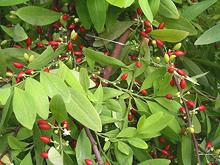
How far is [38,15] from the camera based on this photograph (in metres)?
1.17

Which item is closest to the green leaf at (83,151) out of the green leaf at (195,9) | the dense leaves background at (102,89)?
the dense leaves background at (102,89)

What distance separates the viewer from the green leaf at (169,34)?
3.61ft

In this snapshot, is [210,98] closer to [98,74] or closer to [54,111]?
[98,74]

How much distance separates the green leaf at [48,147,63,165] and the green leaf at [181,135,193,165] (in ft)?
1.10

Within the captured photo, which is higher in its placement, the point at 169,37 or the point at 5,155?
the point at 169,37

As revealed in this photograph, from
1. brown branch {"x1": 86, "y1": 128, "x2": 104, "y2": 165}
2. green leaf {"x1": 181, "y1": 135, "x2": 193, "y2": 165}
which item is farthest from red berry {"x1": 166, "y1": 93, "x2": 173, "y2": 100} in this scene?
brown branch {"x1": 86, "y1": 128, "x2": 104, "y2": 165}

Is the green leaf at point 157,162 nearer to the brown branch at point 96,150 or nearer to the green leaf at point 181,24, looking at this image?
the brown branch at point 96,150

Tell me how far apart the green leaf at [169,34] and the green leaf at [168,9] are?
0.16 feet

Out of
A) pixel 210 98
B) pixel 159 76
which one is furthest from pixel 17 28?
pixel 210 98

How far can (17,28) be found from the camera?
1131mm

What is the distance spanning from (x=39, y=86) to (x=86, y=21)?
33 cm

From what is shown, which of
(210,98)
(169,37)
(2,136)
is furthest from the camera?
(210,98)

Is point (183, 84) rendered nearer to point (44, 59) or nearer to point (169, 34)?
point (169, 34)

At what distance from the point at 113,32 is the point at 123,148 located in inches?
12.6
